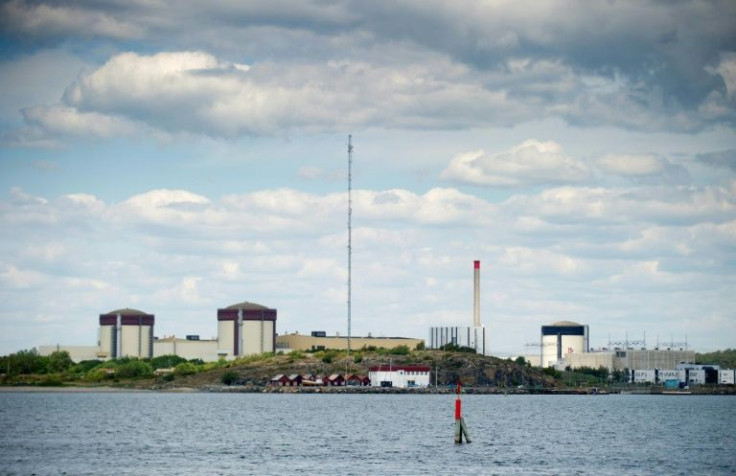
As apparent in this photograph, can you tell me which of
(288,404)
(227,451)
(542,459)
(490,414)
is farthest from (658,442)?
(288,404)

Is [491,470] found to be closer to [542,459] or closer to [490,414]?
[542,459]

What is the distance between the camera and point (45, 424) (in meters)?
128

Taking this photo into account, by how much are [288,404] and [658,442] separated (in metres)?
95.1

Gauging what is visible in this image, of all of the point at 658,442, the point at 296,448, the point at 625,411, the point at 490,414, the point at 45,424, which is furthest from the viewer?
the point at 625,411

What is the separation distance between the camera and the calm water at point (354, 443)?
81.8 meters

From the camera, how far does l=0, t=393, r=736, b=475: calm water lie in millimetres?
81750

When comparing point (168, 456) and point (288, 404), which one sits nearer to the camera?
point (168, 456)

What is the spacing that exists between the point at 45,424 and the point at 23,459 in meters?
44.4

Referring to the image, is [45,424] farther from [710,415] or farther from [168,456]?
[710,415]

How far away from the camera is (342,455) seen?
90.3 m

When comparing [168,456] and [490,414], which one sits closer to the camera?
[168,456]

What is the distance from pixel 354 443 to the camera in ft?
336

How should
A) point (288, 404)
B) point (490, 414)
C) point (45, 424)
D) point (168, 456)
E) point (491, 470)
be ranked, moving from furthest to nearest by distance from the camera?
point (288, 404) → point (490, 414) → point (45, 424) → point (168, 456) → point (491, 470)

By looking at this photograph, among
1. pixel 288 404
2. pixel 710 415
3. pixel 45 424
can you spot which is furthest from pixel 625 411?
pixel 45 424
